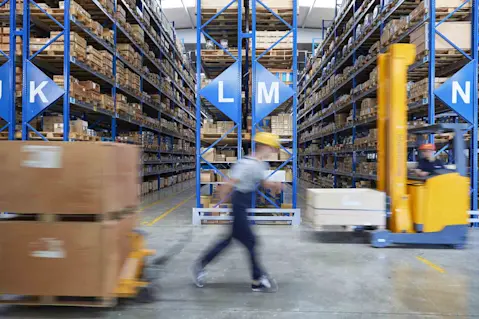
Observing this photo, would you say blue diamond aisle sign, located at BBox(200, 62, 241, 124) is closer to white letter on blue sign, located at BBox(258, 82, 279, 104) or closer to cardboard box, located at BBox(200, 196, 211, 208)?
white letter on blue sign, located at BBox(258, 82, 279, 104)

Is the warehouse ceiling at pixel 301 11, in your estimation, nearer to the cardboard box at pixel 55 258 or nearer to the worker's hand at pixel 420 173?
the worker's hand at pixel 420 173

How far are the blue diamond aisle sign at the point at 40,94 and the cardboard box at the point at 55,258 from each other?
525 cm

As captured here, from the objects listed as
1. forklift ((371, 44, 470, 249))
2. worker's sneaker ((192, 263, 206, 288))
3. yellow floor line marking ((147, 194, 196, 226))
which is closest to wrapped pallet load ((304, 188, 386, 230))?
forklift ((371, 44, 470, 249))

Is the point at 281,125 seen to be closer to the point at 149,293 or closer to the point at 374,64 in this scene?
the point at 374,64

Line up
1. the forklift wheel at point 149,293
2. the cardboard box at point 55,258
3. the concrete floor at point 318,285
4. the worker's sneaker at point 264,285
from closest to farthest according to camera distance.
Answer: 1. the cardboard box at point 55,258
2. the concrete floor at point 318,285
3. the forklift wheel at point 149,293
4. the worker's sneaker at point 264,285

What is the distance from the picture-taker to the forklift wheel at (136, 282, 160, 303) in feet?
11.6

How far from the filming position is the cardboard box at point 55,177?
3.05 metres

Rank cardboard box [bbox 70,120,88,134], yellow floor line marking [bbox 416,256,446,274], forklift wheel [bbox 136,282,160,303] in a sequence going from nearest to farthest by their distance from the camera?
1. forklift wheel [bbox 136,282,160,303]
2. yellow floor line marking [bbox 416,256,446,274]
3. cardboard box [bbox 70,120,88,134]

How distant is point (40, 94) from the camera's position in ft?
24.7

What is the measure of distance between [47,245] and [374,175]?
8092mm

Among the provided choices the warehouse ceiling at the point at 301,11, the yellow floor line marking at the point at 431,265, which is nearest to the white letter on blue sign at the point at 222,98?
the yellow floor line marking at the point at 431,265

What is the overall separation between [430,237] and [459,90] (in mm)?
3545

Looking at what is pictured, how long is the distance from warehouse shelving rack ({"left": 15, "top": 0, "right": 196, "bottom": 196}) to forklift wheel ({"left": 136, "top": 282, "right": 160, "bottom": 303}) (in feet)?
16.4

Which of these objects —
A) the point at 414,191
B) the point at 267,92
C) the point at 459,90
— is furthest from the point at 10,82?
the point at 459,90
